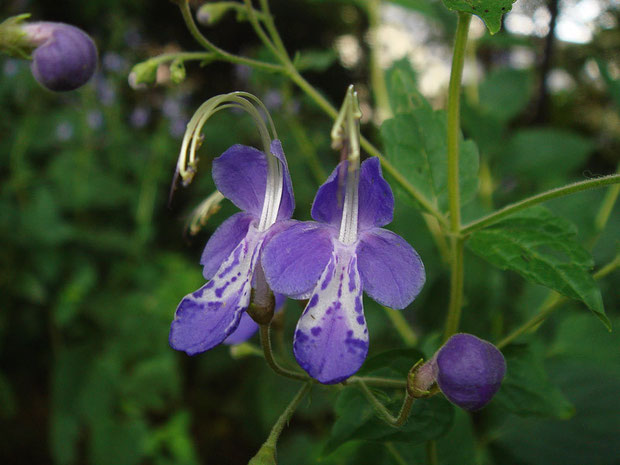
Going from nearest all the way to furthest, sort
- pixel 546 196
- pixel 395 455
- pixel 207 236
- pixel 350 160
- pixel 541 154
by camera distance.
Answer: pixel 350 160
pixel 546 196
pixel 395 455
pixel 541 154
pixel 207 236

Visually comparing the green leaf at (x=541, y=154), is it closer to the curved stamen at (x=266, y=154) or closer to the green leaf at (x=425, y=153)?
the green leaf at (x=425, y=153)

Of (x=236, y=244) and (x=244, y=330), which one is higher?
(x=236, y=244)

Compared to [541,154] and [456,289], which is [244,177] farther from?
[541,154]

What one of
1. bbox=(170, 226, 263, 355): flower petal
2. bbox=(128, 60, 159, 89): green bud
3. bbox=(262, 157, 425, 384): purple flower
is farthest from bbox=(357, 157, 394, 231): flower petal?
bbox=(128, 60, 159, 89): green bud

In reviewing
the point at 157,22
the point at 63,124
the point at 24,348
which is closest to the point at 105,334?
the point at 24,348

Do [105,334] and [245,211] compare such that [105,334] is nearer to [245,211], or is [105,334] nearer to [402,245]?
[245,211]

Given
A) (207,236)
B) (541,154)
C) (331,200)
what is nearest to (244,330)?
(331,200)

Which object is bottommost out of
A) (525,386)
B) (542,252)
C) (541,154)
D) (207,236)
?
(207,236)

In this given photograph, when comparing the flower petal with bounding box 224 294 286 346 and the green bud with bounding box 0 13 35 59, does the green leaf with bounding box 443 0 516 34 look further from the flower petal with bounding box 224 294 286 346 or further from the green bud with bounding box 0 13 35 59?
the green bud with bounding box 0 13 35 59
